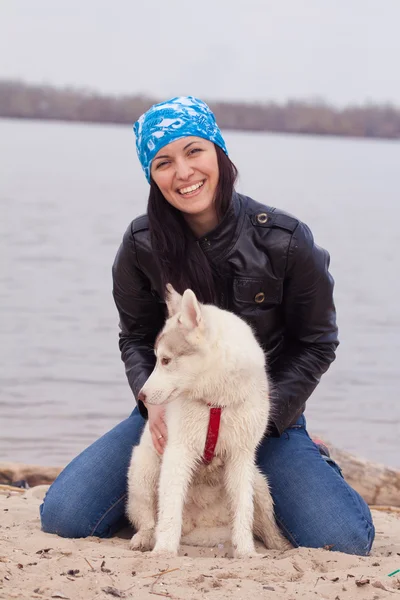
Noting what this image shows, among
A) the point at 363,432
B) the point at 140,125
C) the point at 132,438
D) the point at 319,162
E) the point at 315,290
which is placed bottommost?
the point at 363,432

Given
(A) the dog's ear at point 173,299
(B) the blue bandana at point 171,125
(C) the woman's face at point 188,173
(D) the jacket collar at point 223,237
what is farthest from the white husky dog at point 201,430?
(B) the blue bandana at point 171,125

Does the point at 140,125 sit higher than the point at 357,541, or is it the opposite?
the point at 140,125

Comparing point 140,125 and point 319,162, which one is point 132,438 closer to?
point 140,125

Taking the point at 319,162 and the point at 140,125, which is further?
the point at 319,162

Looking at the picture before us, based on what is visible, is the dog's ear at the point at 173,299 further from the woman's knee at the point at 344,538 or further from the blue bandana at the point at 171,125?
the woman's knee at the point at 344,538

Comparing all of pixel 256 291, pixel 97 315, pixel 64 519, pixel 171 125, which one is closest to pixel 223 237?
pixel 256 291

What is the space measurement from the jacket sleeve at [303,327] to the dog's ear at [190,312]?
77 centimetres

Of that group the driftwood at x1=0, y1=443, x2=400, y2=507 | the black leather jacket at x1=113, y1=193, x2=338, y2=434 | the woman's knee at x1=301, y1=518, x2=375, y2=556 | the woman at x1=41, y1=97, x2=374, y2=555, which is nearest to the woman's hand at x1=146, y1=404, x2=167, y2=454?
the woman at x1=41, y1=97, x2=374, y2=555

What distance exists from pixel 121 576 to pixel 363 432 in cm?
462

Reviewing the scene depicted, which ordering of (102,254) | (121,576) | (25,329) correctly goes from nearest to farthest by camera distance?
(121,576)
(25,329)
(102,254)

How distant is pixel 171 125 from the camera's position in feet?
15.1

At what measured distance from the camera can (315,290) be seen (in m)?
4.78

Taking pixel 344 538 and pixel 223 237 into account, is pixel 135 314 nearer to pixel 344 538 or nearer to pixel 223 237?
pixel 223 237

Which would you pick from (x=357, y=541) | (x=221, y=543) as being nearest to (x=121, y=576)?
(x=221, y=543)
